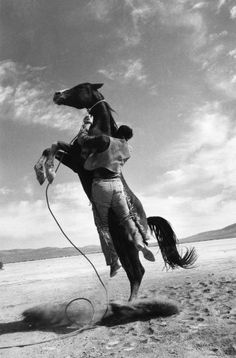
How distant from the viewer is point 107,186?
341cm

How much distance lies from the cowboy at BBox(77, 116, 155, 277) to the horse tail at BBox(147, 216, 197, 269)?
53cm

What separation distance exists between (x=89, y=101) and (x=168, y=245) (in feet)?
6.66

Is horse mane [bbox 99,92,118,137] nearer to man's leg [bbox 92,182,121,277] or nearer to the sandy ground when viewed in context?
man's leg [bbox 92,182,121,277]

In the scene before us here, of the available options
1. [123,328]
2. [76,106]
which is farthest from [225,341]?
[76,106]

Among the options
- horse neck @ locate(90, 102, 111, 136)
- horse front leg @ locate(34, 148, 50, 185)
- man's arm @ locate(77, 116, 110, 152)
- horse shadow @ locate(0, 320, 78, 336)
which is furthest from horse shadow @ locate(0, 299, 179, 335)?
horse neck @ locate(90, 102, 111, 136)

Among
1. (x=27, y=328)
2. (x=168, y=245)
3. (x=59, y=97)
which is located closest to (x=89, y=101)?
(x=59, y=97)

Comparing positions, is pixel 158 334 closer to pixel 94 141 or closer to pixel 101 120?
pixel 94 141

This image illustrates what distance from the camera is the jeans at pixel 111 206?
3383 mm

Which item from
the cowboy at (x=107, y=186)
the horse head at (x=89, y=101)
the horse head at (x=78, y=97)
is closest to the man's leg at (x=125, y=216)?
the cowboy at (x=107, y=186)

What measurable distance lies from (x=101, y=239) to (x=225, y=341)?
1.78 meters

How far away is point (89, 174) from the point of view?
362 centimetres

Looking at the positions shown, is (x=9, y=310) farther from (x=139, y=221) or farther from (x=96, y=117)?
(x=96, y=117)

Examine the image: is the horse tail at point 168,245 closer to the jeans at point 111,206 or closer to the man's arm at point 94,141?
the jeans at point 111,206

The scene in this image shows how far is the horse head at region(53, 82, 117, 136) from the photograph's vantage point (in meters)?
3.69
